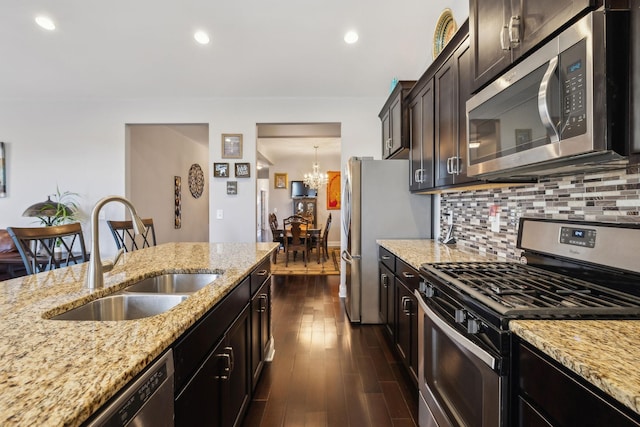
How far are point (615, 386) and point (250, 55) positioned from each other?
358 centimetres

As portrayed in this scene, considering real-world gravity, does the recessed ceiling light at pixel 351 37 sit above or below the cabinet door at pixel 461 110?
above

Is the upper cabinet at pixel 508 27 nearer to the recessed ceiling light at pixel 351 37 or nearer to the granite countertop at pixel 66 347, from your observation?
the granite countertop at pixel 66 347

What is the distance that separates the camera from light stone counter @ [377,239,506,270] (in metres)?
1.81

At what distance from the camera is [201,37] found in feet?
9.58

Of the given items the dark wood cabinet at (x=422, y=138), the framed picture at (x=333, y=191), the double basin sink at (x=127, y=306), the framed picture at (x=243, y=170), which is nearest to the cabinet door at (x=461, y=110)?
the dark wood cabinet at (x=422, y=138)

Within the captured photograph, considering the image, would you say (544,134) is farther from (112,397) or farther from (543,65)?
(112,397)

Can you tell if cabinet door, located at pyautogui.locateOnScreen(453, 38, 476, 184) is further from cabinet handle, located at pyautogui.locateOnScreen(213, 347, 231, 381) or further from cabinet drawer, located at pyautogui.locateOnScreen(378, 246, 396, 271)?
cabinet handle, located at pyautogui.locateOnScreen(213, 347, 231, 381)

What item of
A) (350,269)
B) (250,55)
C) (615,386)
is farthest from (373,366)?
(250,55)

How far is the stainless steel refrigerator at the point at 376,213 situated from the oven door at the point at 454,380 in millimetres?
1381

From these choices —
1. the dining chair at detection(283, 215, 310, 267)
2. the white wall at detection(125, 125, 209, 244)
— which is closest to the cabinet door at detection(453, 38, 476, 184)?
the dining chair at detection(283, 215, 310, 267)

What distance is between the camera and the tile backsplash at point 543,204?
1108mm

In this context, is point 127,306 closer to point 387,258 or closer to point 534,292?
point 534,292

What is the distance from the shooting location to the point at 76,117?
4109 millimetres

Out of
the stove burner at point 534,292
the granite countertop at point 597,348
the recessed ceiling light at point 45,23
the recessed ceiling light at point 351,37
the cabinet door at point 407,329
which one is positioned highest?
the recessed ceiling light at point 45,23
